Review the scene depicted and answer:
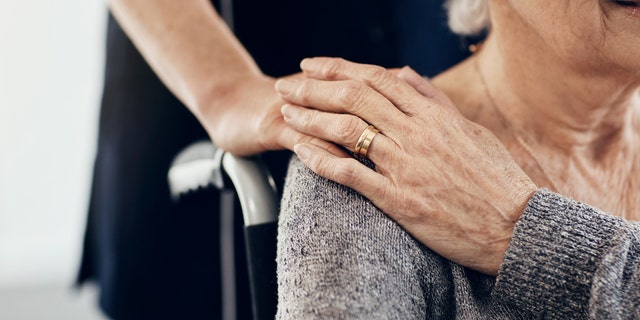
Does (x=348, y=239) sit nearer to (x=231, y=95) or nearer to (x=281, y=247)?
(x=281, y=247)

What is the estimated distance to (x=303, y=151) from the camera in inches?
32.7

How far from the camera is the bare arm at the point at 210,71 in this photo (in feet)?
3.08

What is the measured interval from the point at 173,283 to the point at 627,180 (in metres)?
0.81

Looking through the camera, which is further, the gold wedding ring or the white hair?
the white hair

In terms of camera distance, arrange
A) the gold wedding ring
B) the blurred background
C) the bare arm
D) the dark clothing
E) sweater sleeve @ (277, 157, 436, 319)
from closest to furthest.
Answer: sweater sleeve @ (277, 157, 436, 319) < the gold wedding ring < the bare arm < the dark clothing < the blurred background

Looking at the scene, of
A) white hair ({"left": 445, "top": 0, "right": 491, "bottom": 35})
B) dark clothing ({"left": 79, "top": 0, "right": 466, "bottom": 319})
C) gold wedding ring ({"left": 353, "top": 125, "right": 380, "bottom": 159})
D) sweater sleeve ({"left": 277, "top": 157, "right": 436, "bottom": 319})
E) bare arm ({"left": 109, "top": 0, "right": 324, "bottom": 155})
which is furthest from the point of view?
dark clothing ({"left": 79, "top": 0, "right": 466, "bottom": 319})

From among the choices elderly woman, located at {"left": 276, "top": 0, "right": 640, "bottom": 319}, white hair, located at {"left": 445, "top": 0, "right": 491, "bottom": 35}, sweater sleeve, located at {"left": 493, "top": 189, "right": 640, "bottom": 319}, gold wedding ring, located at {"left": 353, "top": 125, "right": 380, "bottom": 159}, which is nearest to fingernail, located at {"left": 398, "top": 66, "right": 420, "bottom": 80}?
elderly woman, located at {"left": 276, "top": 0, "right": 640, "bottom": 319}

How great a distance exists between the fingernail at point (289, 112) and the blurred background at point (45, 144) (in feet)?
8.39

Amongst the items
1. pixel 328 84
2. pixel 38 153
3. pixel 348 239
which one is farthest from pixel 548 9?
pixel 38 153

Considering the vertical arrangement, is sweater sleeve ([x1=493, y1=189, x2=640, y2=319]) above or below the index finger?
below

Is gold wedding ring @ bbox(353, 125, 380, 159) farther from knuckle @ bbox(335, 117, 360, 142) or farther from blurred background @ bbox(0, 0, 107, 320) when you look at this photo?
blurred background @ bbox(0, 0, 107, 320)

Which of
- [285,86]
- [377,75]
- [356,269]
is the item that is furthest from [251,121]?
[356,269]

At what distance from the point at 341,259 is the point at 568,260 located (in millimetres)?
251

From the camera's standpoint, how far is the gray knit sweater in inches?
28.8
